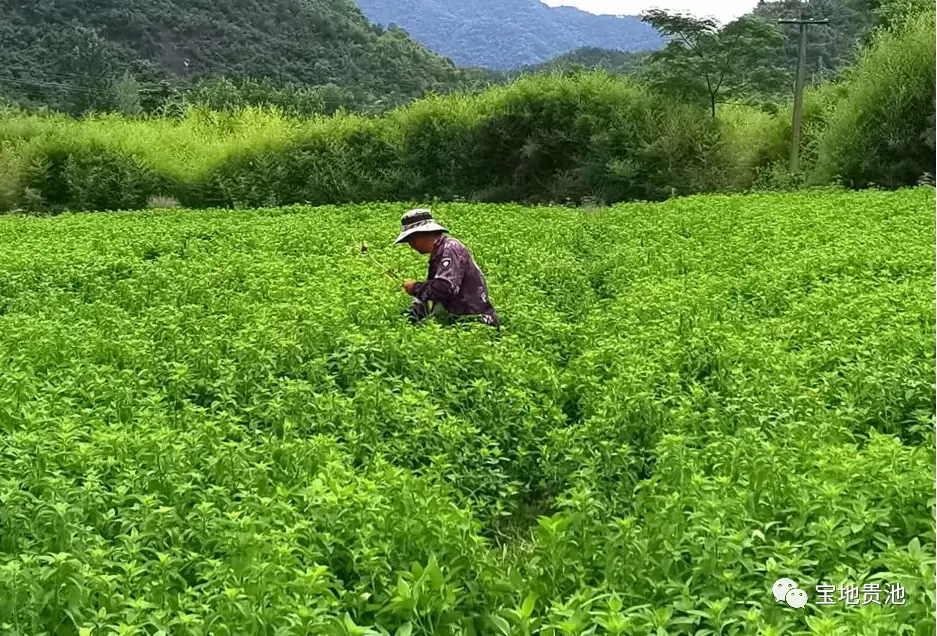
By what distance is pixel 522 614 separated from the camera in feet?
9.95

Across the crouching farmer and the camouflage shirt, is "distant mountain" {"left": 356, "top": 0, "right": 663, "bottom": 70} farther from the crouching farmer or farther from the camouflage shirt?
the camouflage shirt

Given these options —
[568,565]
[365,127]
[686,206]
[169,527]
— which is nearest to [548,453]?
[568,565]

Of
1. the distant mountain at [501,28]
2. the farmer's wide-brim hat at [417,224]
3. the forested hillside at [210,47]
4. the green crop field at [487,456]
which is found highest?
the distant mountain at [501,28]

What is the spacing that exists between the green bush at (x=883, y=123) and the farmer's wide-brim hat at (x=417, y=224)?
51.3 feet

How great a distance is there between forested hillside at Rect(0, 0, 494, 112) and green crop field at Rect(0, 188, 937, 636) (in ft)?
164

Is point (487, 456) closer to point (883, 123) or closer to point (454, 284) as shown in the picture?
point (454, 284)

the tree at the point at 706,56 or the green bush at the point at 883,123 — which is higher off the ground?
the tree at the point at 706,56

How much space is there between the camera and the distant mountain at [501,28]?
455 ft

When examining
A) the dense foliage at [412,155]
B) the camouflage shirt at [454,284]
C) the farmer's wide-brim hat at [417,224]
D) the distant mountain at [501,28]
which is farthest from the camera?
the distant mountain at [501,28]

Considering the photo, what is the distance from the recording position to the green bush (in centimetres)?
2011

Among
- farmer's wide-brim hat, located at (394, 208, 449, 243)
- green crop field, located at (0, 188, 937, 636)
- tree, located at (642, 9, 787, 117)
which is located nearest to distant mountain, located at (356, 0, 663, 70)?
tree, located at (642, 9, 787, 117)

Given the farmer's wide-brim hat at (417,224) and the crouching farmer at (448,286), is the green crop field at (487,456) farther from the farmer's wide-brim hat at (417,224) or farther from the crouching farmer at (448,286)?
the farmer's wide-brim hat at (417,224)

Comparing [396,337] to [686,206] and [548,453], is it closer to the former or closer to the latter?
[548,453]

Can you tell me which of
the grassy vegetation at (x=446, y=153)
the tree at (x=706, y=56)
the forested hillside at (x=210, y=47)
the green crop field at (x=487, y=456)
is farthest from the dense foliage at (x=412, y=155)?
the forested hillside at (x=210, y=47)
